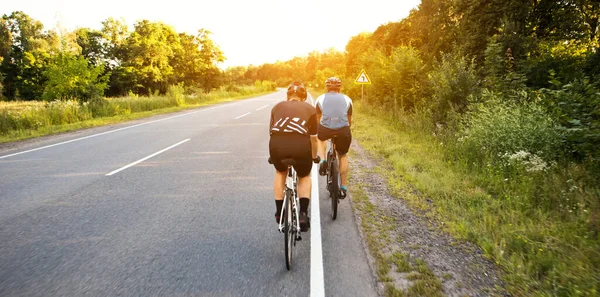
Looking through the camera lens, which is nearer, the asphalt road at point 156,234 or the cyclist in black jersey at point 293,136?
the asphalt road at point 156,234

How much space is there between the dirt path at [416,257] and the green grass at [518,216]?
12 centimetres

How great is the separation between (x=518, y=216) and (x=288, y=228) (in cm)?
306

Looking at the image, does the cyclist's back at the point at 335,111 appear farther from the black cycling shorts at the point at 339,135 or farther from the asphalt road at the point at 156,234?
the asphalt road at the point at 156,234

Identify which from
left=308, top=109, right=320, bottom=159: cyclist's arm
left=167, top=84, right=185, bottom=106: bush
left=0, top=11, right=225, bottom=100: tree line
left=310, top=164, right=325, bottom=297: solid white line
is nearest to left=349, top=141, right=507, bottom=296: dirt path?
left=310, top=164, right=325, bottom=297: solid white line

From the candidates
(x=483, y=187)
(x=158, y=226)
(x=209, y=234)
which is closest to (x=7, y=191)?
(x=158, y=226)

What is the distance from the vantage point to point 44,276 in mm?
2822

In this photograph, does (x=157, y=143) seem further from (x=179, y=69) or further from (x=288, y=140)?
(x=179, y=69)

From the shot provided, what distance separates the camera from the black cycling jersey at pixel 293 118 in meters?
3.10

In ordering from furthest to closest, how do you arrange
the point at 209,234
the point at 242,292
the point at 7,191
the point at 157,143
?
the point at 157,143, the point at 7,191, the point at 209,234, the point at 242,292

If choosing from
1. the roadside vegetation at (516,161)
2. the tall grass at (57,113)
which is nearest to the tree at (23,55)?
the tall grass at (57,113)

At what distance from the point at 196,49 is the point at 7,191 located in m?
54.2

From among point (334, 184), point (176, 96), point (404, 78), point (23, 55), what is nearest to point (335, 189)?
point (334, 184)

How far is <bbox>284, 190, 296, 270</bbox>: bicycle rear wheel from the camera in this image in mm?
2947

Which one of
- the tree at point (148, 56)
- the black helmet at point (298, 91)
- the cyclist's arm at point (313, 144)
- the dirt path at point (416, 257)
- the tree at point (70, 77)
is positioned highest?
the tree at point (148, 56)
